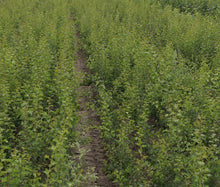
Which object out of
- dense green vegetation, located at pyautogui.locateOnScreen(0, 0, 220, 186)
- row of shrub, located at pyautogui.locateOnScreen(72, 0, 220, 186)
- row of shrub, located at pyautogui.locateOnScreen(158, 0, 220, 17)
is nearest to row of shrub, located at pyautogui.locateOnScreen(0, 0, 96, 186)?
dense green vegetation, located at pyautogui.locateOnScreen(0, 0, 220, 186)

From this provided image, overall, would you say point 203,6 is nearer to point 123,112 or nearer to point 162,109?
point 162,109

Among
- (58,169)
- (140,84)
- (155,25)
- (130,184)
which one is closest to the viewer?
(58,169)

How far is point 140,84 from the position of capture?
5.82 meters

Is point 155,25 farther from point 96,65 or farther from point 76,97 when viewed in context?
point 76,97

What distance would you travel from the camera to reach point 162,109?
18.5 ft

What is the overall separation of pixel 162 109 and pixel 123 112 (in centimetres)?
97

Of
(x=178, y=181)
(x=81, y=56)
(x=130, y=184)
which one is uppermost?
(x=178, y=181)

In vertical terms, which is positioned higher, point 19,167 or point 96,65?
point 19,167

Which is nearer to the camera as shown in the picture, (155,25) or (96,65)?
(96,65)

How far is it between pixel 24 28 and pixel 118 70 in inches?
146

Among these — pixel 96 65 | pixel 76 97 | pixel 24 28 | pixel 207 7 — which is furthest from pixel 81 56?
pixel 207 7

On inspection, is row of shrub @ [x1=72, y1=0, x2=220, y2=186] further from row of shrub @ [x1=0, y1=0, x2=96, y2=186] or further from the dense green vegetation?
row of shrub @ [x1=0, y1=0, x2=96, y2=186]

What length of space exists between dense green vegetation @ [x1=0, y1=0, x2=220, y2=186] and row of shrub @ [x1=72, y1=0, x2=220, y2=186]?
0.02 m

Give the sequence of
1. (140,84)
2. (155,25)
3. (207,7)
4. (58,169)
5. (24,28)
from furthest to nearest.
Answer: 1. (207,7)
2. (155,25)
3. (24,28)
4. (140,84)
5. (58,169)
